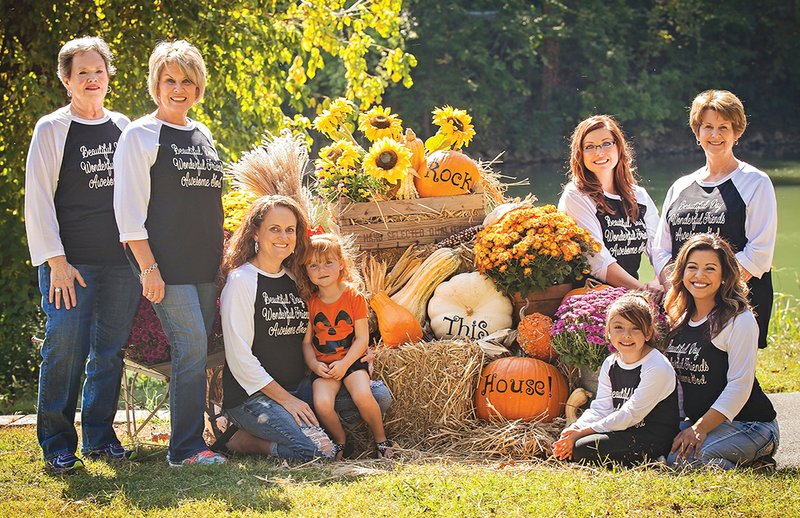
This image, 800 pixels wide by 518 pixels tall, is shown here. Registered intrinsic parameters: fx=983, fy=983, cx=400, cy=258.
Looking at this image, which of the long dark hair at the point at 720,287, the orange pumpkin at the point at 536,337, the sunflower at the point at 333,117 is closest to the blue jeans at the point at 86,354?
the sunflower at the point at 333,117

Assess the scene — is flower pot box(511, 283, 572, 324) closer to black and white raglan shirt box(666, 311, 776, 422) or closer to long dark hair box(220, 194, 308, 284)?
black and white raglan shirt box(666, 311, 776, 422)

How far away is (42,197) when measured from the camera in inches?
160

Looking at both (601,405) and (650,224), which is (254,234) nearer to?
(601,405)

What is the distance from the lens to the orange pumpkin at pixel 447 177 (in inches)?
212

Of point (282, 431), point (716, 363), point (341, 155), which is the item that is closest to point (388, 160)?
point (341, 155)

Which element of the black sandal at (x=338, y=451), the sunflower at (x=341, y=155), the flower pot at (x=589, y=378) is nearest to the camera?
the black sandal at (x=338, y=451)

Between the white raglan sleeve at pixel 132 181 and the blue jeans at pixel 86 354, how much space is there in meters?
0.34

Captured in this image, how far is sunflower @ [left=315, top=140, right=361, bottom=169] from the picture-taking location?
523 centimetres

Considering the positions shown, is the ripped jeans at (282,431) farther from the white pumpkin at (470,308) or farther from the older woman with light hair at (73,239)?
the white pumpkin at (470,308)

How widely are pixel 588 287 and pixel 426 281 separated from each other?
83 centimetres

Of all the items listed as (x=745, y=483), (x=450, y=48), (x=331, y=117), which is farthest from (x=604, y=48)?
(x=745, y=483)

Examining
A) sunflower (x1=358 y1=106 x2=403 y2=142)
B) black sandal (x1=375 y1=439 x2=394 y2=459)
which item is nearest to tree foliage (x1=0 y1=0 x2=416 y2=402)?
sunflower (x1=358 y1=106 x2=403 y2=142)

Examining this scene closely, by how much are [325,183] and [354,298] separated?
35.4 inches

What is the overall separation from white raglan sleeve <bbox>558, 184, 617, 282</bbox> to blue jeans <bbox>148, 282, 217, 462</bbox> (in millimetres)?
1921
